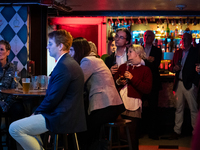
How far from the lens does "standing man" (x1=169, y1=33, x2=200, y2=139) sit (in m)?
5.07

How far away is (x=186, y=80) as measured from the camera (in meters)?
5.10

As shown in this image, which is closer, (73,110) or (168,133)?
(73,110)

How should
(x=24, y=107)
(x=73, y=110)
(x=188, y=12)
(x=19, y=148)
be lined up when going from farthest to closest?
1. (x=188, y=12)
2. (x=24, y=107)
3. (x=19, y=148)
4. (x=73, y=110)

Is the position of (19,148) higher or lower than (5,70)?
lower

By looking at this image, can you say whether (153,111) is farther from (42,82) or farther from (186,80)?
(42,82)

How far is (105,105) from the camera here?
122 inches

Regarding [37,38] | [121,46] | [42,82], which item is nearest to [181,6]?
[121,46]

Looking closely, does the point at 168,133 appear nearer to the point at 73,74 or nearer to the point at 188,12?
the point at 188,12

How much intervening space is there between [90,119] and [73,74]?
0.72m

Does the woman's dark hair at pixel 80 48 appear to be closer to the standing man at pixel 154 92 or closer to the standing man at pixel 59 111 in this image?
the standing man at pixel 59 111

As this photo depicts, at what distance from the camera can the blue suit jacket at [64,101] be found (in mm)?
2598

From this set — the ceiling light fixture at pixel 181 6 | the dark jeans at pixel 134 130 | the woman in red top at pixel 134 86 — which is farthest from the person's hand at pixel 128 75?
the ceiling light fixture at pixel 181 6

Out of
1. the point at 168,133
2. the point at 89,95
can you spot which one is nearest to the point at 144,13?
the point at 168,133


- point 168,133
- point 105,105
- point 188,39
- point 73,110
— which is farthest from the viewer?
point 168,133
